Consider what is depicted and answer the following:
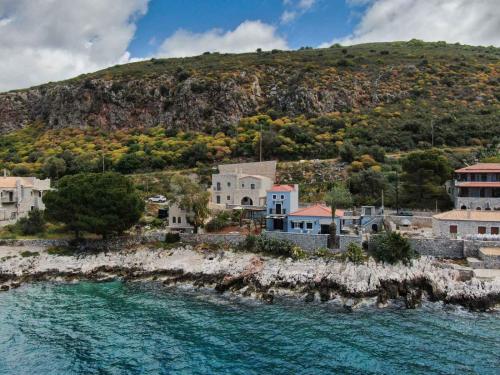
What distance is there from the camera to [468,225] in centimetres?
3753

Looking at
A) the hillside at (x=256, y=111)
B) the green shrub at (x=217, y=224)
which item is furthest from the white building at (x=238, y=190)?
the hillside at (x=256, y=111)

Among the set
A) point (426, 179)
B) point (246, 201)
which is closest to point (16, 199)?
point (246, 201)

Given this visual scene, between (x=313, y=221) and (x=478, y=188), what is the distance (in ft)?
59.7

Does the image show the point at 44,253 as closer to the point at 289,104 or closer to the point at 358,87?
the point at 289,104

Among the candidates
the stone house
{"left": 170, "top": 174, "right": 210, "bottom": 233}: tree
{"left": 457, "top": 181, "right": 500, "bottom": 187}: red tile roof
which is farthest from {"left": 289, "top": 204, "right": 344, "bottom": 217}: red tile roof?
{"left": 457, "top": 181, "right": 500, "bottom": 187}: red tile roof

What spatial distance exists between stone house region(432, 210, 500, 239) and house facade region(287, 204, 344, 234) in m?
8.75

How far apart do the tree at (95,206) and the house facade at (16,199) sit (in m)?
8.88

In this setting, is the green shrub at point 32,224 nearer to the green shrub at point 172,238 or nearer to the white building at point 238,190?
the green shrub at point 172,238

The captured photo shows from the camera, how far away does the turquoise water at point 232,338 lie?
2173 centimetres

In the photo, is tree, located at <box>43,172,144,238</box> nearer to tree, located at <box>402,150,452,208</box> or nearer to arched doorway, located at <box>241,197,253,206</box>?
arched doorway, located at <box>241,197,253,206</box>

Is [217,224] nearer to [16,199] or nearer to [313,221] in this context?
[313,221]

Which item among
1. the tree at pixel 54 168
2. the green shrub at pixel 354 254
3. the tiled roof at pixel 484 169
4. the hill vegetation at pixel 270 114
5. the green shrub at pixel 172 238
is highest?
the hill vegetation at pixel 270 114

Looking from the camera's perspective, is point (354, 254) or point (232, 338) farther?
point (354, 254)

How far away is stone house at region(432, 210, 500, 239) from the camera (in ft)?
122
